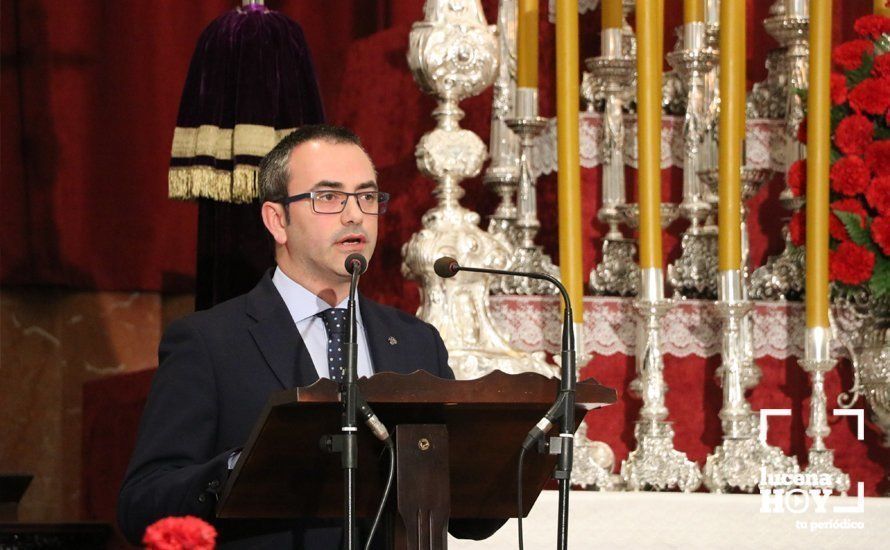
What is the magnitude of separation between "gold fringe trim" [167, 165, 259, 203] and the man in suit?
1.23 m

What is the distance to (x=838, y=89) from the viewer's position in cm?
434

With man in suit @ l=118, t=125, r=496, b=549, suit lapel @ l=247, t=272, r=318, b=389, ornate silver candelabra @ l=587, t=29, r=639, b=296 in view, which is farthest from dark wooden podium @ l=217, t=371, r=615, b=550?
ornate silver candelabra @ l=587, t=29, r=639, b=296

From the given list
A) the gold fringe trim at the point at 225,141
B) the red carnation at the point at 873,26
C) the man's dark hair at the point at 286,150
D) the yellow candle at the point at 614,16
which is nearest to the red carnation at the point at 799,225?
the red carnation at the point at 873,26

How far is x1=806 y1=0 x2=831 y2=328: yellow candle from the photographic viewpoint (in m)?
4.24

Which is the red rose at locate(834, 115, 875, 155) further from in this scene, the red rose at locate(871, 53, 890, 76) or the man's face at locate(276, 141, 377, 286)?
the man's face at locate(276, 141, 377, 286)

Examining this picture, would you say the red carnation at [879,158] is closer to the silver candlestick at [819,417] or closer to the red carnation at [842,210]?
the red carnation at [842,210]

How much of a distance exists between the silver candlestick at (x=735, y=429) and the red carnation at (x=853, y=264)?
0.26 meters

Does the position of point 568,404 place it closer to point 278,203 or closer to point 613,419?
point 278,203

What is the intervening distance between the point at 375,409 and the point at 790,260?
96.4 inches

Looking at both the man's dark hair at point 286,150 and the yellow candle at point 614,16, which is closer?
the man's dark hair at point 286,150

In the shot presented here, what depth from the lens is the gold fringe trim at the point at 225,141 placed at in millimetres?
4262

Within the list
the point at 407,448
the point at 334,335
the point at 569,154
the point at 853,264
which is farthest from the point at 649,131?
the point at 407,448

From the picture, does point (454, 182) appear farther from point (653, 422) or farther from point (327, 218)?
point (327, 218)

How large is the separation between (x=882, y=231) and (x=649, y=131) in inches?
26.4
